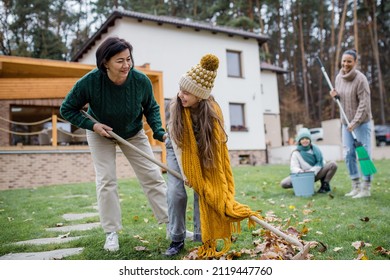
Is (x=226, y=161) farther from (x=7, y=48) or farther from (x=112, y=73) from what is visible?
(x=7, y=48)

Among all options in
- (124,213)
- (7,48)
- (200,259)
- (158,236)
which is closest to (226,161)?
(200,259)

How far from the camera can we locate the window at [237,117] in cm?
1348

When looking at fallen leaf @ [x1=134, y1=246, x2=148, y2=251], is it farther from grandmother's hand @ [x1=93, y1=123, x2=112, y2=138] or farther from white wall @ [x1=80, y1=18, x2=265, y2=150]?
white wall @ [x1=80, y1=18, x2=265, y2=150]

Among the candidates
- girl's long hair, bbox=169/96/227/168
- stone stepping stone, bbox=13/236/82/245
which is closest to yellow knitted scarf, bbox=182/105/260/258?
girl's long hair, bbox=169/96/227/168

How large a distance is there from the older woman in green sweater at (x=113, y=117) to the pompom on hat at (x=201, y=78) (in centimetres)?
42

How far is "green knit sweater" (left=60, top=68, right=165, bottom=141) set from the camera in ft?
7.67

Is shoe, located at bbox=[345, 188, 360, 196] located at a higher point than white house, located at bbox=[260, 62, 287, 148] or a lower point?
lower

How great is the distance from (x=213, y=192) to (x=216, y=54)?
37.6 ft

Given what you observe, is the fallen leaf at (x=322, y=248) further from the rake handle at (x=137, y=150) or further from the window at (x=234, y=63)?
the window at (x=234, y=63)

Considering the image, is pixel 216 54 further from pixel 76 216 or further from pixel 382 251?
pixel 382 251

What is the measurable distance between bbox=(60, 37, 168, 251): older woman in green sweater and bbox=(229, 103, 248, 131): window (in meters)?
10.8

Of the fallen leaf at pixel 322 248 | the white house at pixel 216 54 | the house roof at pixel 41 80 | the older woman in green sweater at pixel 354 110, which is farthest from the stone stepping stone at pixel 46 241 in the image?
the white house at pixel 216 54

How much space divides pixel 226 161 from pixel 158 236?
905mm

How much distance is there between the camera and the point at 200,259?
2.17 m
